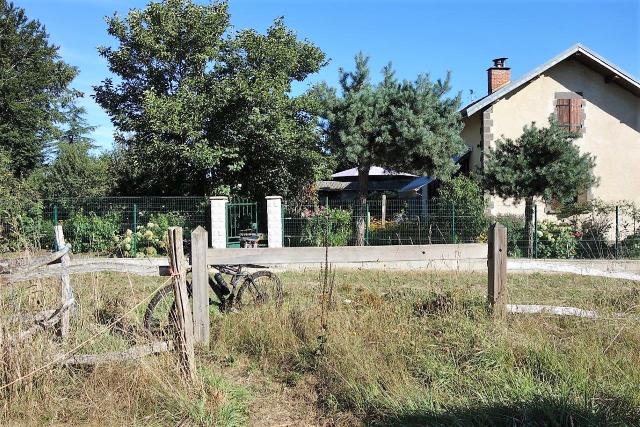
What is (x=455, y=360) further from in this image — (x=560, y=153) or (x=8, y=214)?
(x=8, y=214)

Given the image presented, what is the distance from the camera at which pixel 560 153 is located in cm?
1446

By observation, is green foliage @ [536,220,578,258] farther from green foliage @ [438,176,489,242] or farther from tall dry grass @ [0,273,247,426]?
tall dry grass @ [0,273,247,426]

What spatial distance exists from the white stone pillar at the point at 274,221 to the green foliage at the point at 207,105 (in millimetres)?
2692

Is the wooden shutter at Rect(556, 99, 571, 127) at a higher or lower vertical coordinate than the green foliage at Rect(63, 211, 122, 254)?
higher

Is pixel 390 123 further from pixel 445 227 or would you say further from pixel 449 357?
pixel 449 357

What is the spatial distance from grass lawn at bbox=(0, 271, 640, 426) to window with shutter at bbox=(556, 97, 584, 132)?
1679 centimetres

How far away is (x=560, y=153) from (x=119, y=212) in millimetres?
12866

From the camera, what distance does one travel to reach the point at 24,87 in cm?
2769

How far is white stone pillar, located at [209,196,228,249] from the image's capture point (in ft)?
51.9

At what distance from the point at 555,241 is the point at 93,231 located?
13.6 meters

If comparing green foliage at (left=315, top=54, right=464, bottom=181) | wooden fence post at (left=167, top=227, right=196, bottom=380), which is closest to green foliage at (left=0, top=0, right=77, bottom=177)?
green foliage at (left=315, top=54, right=464, bottom=181)

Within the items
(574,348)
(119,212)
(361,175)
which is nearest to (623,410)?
(574,348)

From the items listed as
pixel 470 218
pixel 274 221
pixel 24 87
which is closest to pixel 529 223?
pixel 470 218

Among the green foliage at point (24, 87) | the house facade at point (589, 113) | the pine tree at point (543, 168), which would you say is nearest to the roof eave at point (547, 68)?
the house facade at point (589, 113)
